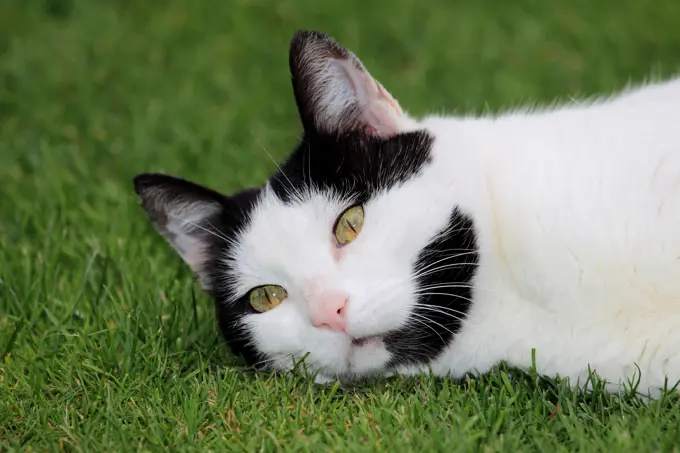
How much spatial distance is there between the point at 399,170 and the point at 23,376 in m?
1.18

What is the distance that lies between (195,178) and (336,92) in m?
1.50

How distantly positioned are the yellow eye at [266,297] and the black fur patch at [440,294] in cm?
32

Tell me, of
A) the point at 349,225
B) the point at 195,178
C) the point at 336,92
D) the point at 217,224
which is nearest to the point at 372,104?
the point at 336,92

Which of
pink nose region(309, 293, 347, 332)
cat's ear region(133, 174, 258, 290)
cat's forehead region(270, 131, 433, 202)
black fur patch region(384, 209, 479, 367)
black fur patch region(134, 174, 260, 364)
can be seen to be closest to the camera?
pink nose region(309, 293, 347, 332)

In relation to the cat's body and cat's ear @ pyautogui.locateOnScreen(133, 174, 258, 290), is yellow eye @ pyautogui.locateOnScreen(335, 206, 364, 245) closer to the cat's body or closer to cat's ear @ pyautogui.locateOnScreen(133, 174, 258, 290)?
the cat's body

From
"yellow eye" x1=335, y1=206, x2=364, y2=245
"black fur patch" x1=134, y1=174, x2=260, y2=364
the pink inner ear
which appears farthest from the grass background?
the pink inner ear

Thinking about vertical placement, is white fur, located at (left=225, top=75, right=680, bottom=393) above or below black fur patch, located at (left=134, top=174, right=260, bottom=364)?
above

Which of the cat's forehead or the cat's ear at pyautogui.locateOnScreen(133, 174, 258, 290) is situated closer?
the cat's forehead

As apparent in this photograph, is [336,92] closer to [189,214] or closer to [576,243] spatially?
[189,214]

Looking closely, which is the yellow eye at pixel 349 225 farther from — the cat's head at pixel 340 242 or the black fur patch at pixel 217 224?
the black fur patch at pixel 217 224

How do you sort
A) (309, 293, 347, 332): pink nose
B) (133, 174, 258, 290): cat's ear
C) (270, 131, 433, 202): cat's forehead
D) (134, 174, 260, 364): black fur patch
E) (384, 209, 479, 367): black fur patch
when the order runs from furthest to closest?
1. (133, 174, 258, 290): cat's ear
2. (134, 174, 260, 364): black fur patch
3. (270, 131, 433, 202): cat's forehead
4. (384, 209, 479, 367): black fur patch
5. (309, 293, 347, 332): pink nose

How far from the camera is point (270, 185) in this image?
2.22 m

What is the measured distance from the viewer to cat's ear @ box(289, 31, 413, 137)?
212 cm

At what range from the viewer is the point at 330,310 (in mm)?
1852
